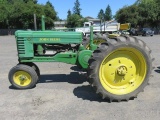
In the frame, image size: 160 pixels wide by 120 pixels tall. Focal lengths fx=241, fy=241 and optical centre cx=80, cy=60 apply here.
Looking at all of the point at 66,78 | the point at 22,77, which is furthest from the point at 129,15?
the point at 22,77

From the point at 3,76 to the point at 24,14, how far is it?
40.1 m

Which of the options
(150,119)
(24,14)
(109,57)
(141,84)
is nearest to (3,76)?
(109,57)

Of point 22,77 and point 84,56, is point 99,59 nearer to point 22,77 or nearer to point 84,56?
point 84,56

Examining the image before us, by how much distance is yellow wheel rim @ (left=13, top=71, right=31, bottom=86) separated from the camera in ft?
20.3

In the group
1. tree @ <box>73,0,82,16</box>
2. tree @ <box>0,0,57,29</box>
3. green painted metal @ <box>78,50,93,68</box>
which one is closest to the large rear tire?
green painted metal @ <box>78,50,93,68</box>

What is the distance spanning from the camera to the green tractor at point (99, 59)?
5.08 m

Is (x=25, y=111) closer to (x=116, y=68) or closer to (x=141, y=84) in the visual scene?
(x=116, y=68)

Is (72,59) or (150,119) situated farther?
(72,59)

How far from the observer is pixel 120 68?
17.6 ft

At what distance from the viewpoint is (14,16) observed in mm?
46750

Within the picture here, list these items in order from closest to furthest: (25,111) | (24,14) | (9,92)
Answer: (25,111) → (9,92) → (24,14)

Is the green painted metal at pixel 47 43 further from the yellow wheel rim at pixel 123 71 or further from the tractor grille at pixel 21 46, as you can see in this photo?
the yellow wheel rim at pixel 123 71

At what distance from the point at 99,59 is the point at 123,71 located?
0.72 meters

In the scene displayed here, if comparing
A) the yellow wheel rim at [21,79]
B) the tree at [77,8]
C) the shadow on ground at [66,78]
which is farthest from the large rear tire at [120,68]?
the tree at [77,8]
